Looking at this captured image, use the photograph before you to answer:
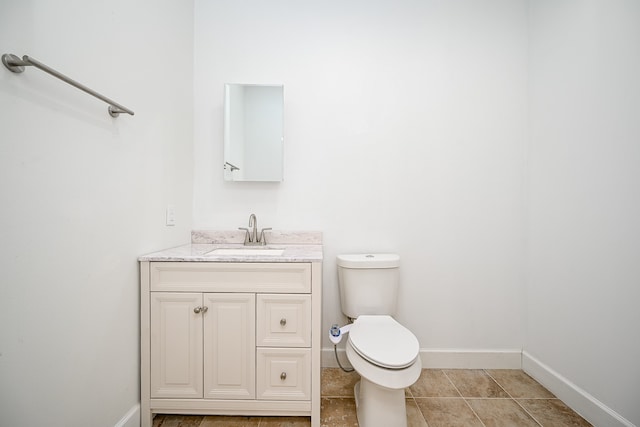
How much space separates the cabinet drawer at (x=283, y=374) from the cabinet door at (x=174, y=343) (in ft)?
0.97

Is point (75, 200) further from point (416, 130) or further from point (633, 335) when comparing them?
point (633, 335)

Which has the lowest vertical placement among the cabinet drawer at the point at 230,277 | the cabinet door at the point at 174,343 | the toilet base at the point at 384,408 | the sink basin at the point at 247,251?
the toilet base at the point at 384,408

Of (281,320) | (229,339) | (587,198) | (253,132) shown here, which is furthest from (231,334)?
(587,198)

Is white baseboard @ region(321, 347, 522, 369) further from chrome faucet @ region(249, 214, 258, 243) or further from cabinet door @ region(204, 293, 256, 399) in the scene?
chrome faucet @ region(249, 214, 258, 243)

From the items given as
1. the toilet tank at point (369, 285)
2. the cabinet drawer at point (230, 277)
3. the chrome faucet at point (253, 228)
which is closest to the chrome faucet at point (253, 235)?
the chrome faucet at point (253, 228)

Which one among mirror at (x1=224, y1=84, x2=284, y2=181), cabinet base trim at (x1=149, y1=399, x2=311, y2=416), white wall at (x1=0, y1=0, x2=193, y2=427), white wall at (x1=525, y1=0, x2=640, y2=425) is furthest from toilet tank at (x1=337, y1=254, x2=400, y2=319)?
white wall at (x1=0, y1=0, x2=193, y2=427)

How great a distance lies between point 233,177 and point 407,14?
1.57 metres

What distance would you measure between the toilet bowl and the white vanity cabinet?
0.21 meters

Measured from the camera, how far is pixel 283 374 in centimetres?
119

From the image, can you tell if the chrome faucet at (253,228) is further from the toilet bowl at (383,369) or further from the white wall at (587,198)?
the white wall at (587,198)

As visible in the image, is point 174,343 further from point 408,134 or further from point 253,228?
point 408,134

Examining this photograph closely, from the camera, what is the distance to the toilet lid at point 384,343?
1.04 m

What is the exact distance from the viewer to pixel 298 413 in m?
1.20

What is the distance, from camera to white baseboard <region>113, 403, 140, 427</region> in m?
1.08
